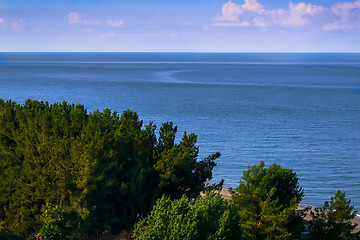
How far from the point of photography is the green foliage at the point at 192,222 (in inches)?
721

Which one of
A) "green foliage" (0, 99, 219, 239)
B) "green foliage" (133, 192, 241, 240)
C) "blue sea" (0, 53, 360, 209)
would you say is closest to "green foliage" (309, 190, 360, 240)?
"green foliage" (133, 192, 241, 240)

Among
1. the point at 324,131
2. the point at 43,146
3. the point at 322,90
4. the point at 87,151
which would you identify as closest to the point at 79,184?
the point at 87,151

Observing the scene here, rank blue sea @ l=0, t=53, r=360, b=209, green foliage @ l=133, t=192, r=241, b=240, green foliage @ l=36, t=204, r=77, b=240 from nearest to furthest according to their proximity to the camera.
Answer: green foliage @ l=133, t=192, r=241, b=240 → green foliage @ l=36, t=204, r=77, b=240 → blue sea @ l=0, t=53, r=360, b=209

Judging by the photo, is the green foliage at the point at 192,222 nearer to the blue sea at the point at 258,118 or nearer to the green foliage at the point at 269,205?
the green foliage at the point at 269,205

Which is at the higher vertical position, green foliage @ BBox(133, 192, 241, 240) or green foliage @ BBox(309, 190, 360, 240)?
green foliage @ BBox(133, 192, 241, 240)

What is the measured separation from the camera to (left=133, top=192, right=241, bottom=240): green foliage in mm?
18312

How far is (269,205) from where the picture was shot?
77.9 ft

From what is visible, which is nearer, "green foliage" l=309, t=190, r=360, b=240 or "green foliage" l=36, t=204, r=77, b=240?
"green foliage" l=36, t=204, r=77, b=240

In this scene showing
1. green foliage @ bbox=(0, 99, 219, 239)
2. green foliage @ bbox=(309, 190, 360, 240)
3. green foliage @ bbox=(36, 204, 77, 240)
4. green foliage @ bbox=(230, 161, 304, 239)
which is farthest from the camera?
green foliage @ bbox=(0, 99, 219, 239)

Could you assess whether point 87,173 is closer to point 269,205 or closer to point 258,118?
point 269,205

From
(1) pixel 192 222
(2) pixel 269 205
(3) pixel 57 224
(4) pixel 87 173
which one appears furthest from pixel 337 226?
(3) pixel 57 224

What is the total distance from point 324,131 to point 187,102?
39091mm

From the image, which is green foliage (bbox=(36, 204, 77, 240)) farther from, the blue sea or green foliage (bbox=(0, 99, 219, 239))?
the blue sea

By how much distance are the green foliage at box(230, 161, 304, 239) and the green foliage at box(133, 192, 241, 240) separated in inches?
133
